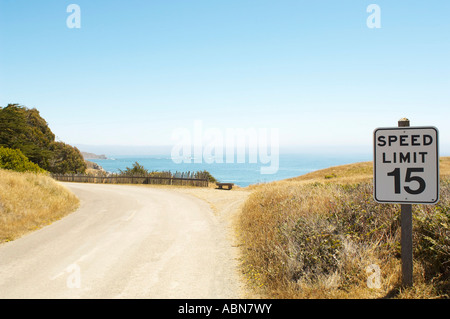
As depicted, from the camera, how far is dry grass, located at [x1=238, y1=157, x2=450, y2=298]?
496 cm

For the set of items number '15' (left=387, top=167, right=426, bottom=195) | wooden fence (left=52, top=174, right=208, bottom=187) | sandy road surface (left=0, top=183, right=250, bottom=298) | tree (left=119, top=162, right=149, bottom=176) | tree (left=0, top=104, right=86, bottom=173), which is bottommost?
sandy road surface (left=0, top=183, right=250, bottom=298)

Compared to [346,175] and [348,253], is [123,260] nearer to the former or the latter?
[348,253]

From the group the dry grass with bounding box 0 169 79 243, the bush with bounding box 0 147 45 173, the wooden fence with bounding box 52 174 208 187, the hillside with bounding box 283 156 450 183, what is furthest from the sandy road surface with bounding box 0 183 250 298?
the hillside with bounding box 283 156 450 183

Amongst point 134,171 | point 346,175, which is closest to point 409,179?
point 134,171

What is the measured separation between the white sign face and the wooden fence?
2794 cm

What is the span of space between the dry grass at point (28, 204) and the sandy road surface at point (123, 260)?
0.77 metres

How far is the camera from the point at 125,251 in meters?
8.88

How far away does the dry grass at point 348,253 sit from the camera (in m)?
4.96

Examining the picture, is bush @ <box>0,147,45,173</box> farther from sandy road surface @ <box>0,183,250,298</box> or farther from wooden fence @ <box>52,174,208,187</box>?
wooden fence @ <box>52,174,208,187</box>

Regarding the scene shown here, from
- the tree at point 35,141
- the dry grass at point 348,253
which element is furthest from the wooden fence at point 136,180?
the dry grass at point 348,253

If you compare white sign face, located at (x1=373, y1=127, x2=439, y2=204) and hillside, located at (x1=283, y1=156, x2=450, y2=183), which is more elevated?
white sign face, located at (x1=373, y1=127, x2=439, y2=204)

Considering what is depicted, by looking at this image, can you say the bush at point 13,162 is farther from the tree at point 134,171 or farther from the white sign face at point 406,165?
the white sign face at point 406,165

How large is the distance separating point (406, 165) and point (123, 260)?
6.91m
